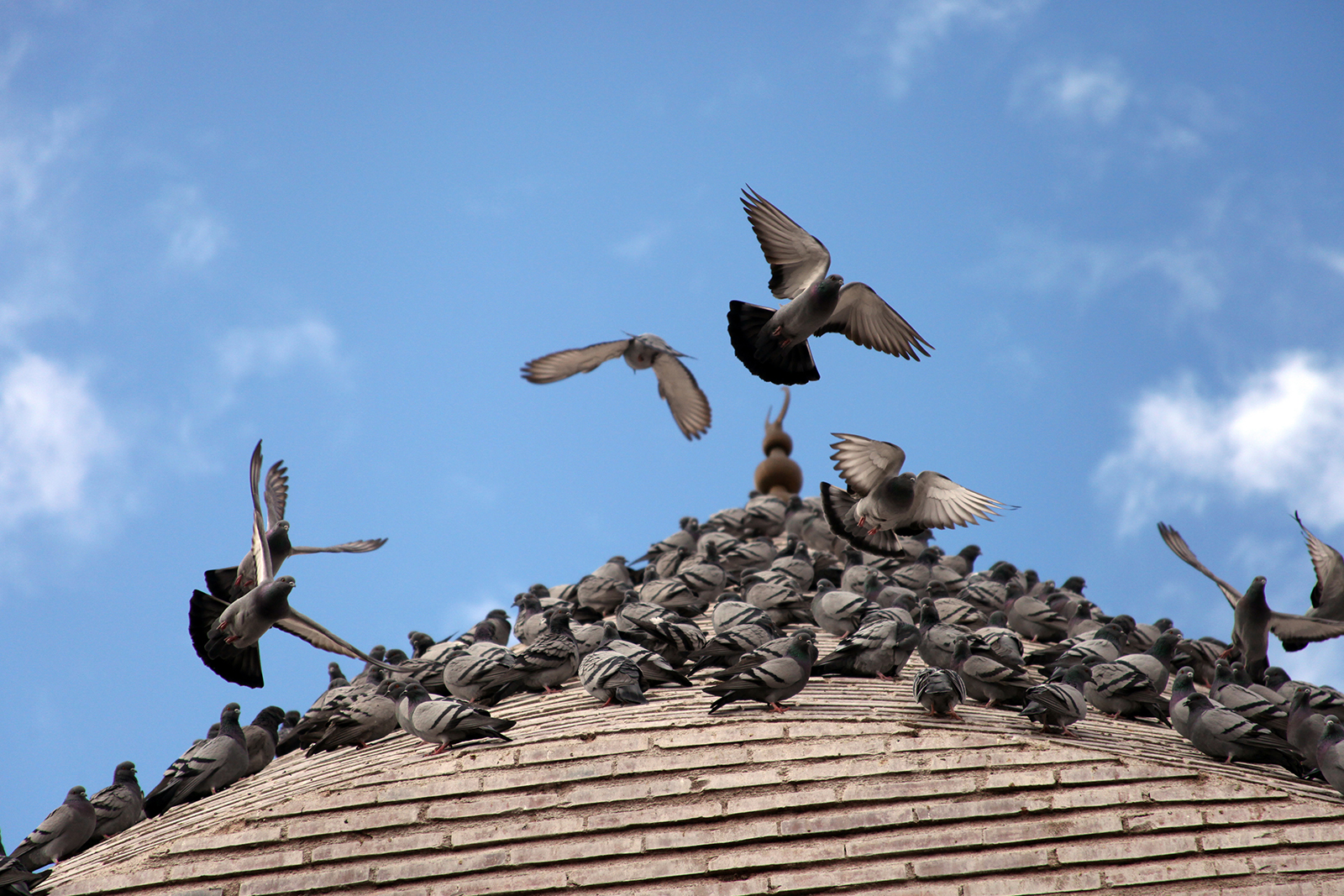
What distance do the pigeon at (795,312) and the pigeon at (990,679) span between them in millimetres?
2675

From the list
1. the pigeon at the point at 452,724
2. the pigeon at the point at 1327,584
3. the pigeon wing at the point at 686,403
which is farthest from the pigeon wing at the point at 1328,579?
the pigeon at the point at 452,724

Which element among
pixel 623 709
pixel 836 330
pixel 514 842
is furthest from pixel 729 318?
pixel 514 842

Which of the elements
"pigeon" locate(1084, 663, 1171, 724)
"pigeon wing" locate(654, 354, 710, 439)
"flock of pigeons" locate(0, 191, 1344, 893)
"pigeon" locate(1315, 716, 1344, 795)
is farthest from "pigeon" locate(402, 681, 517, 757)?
"pigeon wing" locate(654, 354, 710, 439)

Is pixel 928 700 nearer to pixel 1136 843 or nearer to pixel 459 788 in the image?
pixel 1136 843

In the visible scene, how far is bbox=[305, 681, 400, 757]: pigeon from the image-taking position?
29.1ft

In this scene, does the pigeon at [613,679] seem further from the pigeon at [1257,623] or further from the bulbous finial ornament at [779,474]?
the bulbous finial ornament at [779,474]

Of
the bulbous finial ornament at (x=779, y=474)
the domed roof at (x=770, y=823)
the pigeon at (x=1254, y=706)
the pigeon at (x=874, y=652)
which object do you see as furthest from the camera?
the bulbous finial ornament at (x=779, y=474)

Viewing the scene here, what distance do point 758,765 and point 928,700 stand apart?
1.51 m

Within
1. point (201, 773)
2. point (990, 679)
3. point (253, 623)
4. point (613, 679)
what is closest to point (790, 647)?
point (613, 679)

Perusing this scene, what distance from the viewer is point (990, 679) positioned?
8305 millimetres

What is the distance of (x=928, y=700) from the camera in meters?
7.52

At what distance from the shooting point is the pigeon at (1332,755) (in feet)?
22.5

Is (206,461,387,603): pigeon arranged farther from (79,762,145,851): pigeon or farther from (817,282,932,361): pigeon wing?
(817,282,932,361): pigeon wing

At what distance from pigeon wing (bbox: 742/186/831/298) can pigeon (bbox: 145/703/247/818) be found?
18.5 feet
